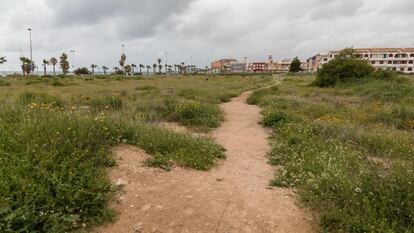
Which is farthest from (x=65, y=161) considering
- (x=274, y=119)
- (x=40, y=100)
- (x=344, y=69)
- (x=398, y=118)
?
(x=344, y=69)

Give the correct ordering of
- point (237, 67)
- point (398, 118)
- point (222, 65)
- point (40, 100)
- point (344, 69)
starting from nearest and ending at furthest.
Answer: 1. point (398, 118)
2. point (40, 100)
3. point (344, 69)
4. point (237, 67)
5. point (222, 65)

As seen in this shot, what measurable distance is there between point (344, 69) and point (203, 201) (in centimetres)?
3065

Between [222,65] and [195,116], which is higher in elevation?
[222,65]

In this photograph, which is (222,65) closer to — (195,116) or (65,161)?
(195,116)

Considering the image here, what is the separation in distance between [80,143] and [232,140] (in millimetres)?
4713

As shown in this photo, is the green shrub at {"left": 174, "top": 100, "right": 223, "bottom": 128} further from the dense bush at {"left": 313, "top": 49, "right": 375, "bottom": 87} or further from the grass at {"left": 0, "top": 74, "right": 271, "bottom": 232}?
the dense bush at {"left": 313, "top": 49, "right": 375, "bottom": 87}

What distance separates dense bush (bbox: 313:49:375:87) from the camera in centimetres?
3027

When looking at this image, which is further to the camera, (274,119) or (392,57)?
(392,57)

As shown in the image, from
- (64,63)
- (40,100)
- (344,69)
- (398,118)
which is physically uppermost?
(64,63)

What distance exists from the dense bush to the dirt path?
28159mm

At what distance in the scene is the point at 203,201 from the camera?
13.6 feet

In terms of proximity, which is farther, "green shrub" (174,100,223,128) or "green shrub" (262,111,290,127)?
"green shrub" (174,100,223,128)

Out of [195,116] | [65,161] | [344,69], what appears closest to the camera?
[65,161]

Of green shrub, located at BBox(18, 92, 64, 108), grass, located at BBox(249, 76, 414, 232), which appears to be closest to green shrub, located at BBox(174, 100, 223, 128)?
grass, located at BBox(249, 76, 414, 232)
